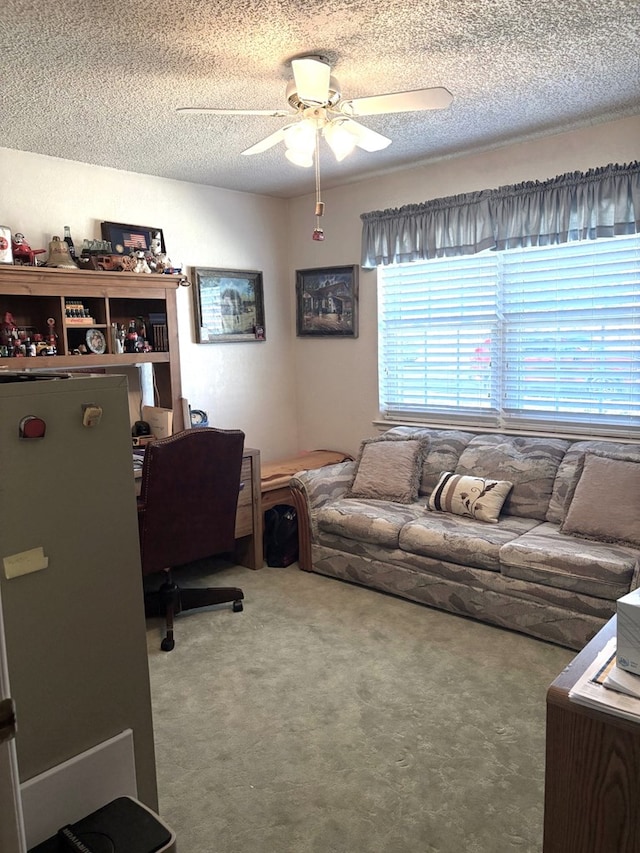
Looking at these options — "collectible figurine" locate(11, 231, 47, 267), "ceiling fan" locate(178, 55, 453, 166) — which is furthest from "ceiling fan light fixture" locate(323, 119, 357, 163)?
"collectible figurine" locate(11, 231, 47, 267)

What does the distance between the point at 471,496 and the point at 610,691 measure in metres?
2.37

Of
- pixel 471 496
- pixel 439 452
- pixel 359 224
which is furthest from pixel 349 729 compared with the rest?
pixel 359 224

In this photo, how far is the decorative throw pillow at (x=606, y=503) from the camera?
301 cm

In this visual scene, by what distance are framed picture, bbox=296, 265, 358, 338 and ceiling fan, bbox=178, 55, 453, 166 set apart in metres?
1.82

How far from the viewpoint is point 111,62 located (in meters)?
2.44

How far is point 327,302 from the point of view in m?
4.80

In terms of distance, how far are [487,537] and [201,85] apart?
2499mm

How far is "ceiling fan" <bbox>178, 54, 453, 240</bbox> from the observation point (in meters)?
2.29

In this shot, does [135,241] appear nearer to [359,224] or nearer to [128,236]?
[128,236]

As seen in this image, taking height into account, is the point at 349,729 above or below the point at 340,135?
below

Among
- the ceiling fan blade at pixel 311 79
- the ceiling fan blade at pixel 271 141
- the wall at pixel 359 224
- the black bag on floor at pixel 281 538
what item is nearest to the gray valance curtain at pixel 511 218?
the wall at pixel 359 224

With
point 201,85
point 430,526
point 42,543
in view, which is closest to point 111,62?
point 201,85

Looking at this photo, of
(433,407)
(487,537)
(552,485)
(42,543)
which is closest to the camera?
(42,543)

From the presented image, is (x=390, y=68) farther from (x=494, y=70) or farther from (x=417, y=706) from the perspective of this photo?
(x=417, y=706)
